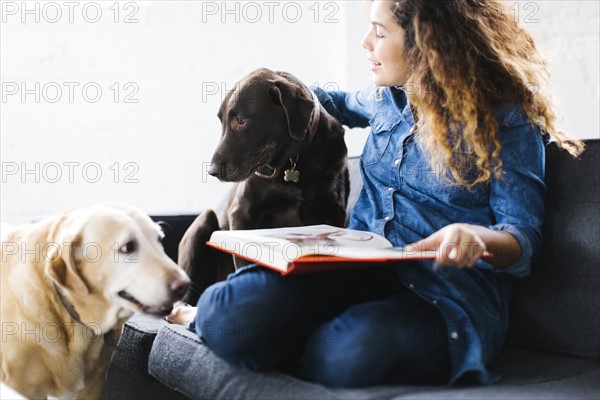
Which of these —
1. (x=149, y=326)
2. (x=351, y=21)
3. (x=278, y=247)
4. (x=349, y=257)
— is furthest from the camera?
(x=351, y=21)

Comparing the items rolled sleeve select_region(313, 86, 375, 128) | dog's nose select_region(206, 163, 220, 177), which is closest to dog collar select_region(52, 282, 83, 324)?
dog's nose select_region(206, 163, 220, 177)

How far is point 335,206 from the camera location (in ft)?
6.15

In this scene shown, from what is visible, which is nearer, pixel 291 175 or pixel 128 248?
pixel 128 248

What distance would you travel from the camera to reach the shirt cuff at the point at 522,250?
4.40 ft

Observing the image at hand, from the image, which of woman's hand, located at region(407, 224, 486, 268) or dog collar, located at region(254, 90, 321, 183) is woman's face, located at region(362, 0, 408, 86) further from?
woman's hand, located at region(407, 224, 486, 268)

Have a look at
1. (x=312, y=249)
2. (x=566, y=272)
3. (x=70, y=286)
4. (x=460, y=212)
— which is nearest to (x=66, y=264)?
(x=70, y=286)

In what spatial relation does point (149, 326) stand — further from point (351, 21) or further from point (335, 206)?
point (351, 21)

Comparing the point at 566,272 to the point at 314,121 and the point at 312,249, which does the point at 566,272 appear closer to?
the point at 312,249

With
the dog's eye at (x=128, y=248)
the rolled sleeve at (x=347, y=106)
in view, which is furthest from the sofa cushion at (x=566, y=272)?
the dog's eye at (x=128, y=248)

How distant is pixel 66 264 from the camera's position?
136 cm

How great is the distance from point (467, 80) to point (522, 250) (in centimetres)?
38

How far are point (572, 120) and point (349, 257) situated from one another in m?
1.61

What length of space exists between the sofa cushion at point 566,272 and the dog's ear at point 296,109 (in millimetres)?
599

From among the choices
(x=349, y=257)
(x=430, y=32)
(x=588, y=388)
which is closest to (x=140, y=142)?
(x=430, y=32)
